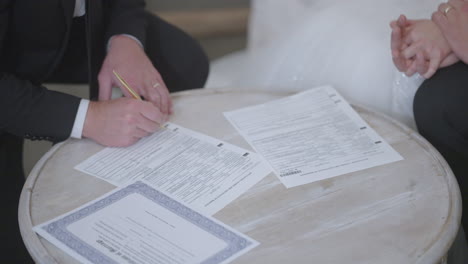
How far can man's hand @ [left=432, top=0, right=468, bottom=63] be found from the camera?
0.97 metres

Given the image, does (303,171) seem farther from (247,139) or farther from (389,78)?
(389,78)

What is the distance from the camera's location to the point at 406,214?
705mm

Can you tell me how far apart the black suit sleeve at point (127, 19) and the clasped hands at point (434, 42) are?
53cm

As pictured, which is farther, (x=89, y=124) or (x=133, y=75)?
(x=133, y=75)

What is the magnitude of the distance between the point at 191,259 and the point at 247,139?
31 centimetres

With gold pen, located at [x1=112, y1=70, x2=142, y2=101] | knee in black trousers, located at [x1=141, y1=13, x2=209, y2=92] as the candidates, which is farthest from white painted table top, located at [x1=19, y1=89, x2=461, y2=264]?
knee in black trousers, located at [x1=141, y1=13, x2=209, y2=92]

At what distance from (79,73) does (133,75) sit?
9.9 inches

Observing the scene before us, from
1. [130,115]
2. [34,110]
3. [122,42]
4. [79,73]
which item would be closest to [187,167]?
[130,115]

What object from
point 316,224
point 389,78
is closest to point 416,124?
point 389,78

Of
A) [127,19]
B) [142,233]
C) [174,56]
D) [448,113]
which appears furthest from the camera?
[174,56]

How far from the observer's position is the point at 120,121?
0.87 meters

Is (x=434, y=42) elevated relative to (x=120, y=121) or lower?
elevated

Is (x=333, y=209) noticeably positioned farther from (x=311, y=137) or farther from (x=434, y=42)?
(x=434, y=42)

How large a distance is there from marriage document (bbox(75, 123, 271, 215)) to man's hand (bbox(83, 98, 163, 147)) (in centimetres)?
2
